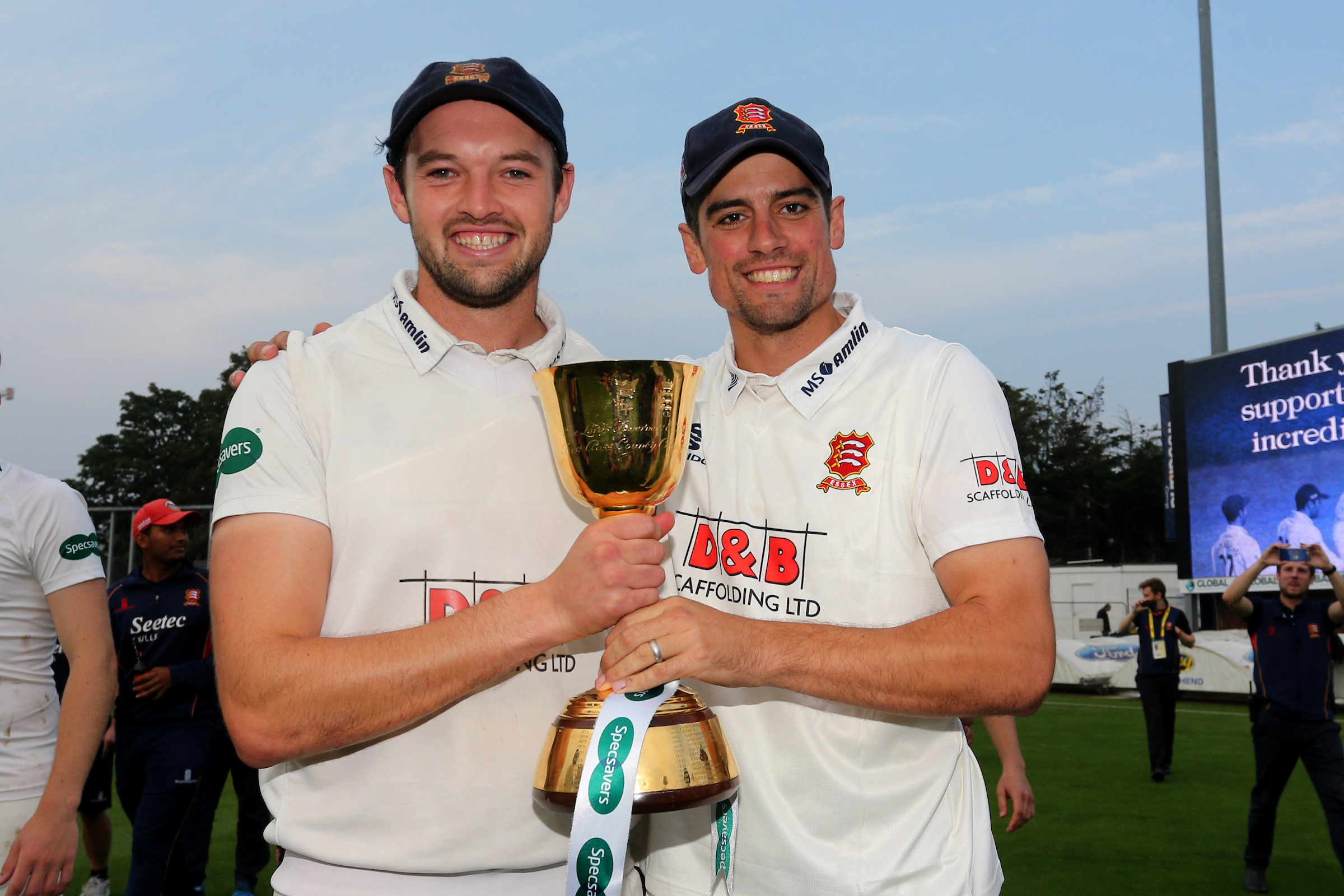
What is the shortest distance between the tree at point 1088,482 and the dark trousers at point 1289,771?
49.7m

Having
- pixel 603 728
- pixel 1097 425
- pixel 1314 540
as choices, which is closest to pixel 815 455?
pixel 603 728

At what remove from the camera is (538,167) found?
243 cm

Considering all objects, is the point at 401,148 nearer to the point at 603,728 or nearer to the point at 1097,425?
the point at 603,728

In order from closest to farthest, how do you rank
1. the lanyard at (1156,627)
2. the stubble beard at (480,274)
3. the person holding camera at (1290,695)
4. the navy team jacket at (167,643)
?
the stubble beard at (480,274)
the navy team jacket at (167,643)
the person holding camera at (1290,695)
the lanyard at (1156,627)

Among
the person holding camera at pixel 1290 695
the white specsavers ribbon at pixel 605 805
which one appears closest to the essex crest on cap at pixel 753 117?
the white specsavers ribbon at pixel 605 805

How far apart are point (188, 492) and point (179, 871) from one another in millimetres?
48208

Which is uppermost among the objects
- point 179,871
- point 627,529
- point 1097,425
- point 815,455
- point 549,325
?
point 1097,425

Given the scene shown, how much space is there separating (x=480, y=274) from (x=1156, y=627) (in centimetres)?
1128

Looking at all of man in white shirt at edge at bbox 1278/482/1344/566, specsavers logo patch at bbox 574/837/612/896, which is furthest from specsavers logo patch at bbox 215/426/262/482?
man in white shirt at edge at bbox 1278/482/1344/566

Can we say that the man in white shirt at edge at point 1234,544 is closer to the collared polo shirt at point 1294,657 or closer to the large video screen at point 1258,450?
the large video screen at point 1258,450

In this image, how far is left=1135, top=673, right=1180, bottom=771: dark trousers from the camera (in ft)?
37.7

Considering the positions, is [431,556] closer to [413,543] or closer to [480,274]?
[413,543]

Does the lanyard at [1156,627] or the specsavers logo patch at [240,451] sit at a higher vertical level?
the specsavers logo patch at [240,451]

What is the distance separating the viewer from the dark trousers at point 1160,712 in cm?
1150
